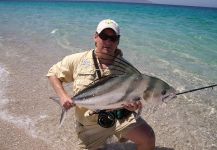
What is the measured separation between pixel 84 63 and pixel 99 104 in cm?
74

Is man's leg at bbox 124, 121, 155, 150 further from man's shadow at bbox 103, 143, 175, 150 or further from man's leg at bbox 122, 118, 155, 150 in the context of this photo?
man's shadow at bbox 103, 143, 175, 150

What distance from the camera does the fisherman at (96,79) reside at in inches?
145

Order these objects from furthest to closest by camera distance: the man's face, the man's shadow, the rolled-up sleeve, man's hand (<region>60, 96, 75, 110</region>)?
the man's shadow < the rolled-up sleeve < the man's face < man's hand (<region>60, 96, 75, 110</region>)

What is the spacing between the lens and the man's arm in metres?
3.42

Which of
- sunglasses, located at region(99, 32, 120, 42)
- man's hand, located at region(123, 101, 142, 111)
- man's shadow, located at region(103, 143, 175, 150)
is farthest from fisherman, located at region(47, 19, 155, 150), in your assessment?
man's shadow, located at region(103, 143, 175, 150)

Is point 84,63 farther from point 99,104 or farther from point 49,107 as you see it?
point 49,107

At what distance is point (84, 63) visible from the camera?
382 cm

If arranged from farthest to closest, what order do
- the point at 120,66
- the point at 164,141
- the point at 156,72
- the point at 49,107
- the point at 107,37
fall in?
the point at 156,72, the point at 49,107, the point at 164,141, the point at 107,37, the point at 120,66

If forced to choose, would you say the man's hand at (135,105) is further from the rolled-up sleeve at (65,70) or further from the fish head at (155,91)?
the rolled-up sleeve at (65,70)

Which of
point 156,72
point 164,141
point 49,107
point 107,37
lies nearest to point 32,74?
point 49,107

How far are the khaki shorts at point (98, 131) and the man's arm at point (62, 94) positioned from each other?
1.77 ft

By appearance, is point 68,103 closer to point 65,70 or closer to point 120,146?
point 65,70

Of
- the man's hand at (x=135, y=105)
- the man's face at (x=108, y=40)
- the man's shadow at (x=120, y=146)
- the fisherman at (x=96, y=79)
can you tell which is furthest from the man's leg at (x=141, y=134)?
the man's face at (x=108, y=40)

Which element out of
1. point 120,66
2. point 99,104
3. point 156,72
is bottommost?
point 156,72
